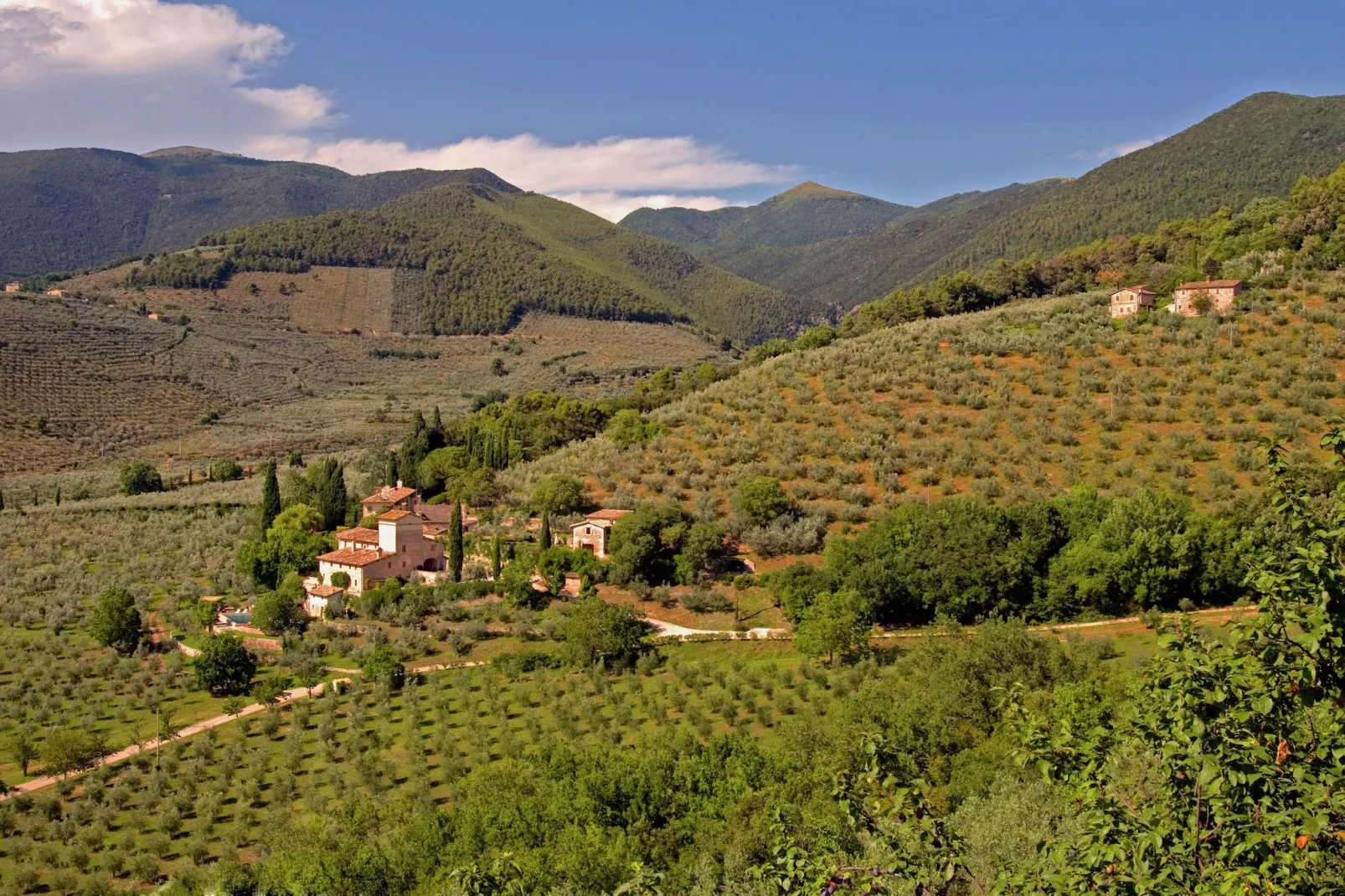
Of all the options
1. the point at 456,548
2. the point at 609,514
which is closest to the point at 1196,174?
the point at 609,514

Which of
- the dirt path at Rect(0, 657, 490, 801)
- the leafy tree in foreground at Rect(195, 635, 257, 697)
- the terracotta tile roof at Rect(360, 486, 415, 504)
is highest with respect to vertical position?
the terracotta tile roof at Rect(360, 486, 415, 504)

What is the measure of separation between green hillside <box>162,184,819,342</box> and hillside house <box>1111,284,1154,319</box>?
318 feet

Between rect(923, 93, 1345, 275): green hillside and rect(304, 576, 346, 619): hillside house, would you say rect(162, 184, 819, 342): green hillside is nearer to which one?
rect(923, 93, 1345, 275): green hillside

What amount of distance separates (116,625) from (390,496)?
15725mm

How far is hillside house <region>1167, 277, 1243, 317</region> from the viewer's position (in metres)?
47.0

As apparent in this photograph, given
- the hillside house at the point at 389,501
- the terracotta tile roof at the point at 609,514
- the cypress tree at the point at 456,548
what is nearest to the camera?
the cypress tree at the point at 456,548

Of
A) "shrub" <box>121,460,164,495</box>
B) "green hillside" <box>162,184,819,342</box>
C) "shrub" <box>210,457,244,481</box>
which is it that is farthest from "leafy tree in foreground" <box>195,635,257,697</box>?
"green hillside" <box>162,184,819,342</box>

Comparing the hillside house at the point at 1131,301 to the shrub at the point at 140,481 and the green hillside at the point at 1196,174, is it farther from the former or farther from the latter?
the green hillside at the point at 1196,174

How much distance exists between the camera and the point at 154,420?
8375 centimetres

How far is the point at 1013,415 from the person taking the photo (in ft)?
137

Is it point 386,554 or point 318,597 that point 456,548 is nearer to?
point 386,554

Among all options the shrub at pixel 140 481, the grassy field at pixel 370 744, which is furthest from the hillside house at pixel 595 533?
the shrub at pixel 140 481

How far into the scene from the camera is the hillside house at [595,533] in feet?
125

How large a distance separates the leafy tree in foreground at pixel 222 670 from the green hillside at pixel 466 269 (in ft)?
352
